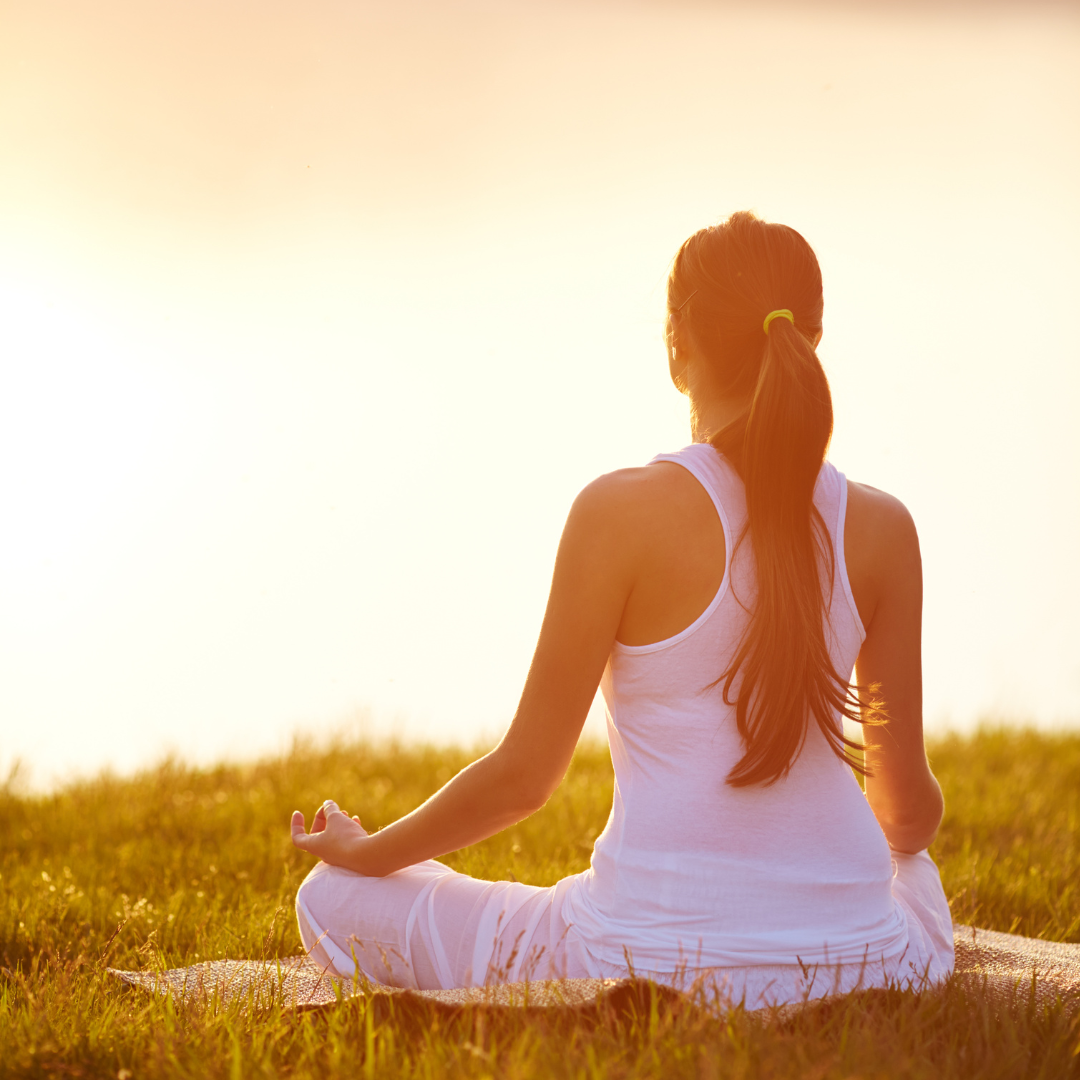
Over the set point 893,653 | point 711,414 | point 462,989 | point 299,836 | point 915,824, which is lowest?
point 462,989

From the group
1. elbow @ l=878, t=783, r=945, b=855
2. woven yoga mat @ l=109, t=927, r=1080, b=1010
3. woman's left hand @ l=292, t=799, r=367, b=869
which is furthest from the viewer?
elbow @ l=878, t=783, r=945, b=855

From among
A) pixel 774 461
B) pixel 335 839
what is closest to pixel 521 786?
pixel 335 839

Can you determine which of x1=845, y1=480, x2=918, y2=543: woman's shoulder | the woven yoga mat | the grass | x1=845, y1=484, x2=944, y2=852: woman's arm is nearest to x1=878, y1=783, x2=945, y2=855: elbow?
x1=845, y1=484, x2=944, y2=852: woman's arm

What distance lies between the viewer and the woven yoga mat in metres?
2.16

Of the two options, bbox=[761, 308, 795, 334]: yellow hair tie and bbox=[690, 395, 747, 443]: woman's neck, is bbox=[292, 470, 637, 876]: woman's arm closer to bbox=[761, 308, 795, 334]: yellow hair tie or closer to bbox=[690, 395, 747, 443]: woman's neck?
bbox=[690, 395, 747, 443]: woman's neck

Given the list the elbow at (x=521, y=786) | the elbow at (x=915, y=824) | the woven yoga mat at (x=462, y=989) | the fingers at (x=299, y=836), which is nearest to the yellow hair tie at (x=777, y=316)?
the elbow at (x=521, y=786)

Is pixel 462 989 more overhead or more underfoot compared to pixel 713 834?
more underfoot

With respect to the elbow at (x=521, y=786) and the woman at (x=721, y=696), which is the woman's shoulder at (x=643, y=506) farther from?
the elbow at (x=521, y=786)

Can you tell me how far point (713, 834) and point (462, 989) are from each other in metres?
0.65

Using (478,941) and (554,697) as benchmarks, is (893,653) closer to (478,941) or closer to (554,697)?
(554,697)

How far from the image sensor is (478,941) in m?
2.40

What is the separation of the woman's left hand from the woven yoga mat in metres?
0.26

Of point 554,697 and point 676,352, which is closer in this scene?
point 554,697

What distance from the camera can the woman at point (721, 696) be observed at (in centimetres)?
219
